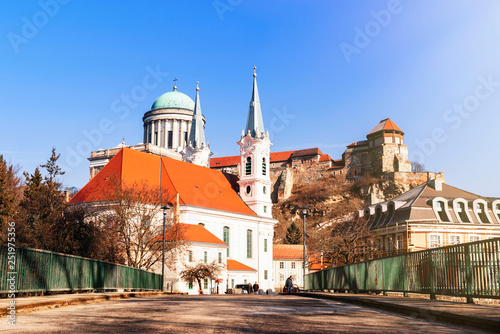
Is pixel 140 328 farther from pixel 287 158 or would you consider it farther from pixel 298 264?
pixel 287 158

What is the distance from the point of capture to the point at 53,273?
15.4m

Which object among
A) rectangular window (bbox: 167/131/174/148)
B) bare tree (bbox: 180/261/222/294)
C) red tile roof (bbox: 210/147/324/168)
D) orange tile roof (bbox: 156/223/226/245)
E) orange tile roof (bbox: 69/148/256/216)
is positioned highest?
red tile roof (bbox: 210/147/324/168)

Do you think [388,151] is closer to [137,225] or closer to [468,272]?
[137,225]

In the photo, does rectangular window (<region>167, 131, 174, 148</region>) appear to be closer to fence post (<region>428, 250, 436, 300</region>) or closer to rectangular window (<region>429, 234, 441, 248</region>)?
rectangular window (<region>429, 234, 441, 248</region>)

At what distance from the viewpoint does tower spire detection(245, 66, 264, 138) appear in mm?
75562

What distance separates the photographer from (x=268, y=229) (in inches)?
2842

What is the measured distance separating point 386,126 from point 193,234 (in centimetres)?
8650

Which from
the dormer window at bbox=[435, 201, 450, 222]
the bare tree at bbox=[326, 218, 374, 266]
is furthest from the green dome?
the dormer window at bbox=[435, 201, 450, 222]

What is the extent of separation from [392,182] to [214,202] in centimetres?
7210

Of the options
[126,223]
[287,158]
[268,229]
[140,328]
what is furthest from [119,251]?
[287,158]

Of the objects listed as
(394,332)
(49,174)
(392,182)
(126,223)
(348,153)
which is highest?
(348,153)

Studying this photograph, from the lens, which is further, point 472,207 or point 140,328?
point 472,207

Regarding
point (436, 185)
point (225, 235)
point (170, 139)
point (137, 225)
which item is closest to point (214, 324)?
point (137, 225)

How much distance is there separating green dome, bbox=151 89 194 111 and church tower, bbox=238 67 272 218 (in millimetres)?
46588
